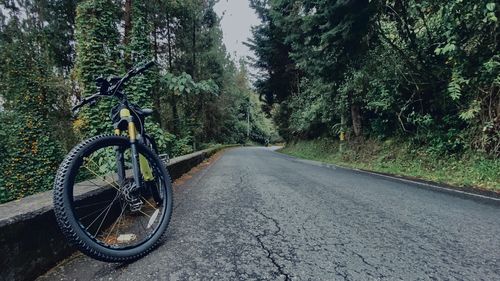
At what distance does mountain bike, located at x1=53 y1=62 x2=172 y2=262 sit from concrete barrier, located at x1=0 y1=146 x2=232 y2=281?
0.18 metres

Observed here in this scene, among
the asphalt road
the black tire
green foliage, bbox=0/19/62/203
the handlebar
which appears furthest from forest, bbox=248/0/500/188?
green foliage, bbox=0/19/62/203

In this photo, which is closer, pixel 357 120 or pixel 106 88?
pixel 106 88

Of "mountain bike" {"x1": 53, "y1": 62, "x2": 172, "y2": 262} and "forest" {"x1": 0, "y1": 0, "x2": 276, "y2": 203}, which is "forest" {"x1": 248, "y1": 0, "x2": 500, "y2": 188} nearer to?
"forest" {"x1": 0, "y1": 0, "x2": 276, "y2": 203}

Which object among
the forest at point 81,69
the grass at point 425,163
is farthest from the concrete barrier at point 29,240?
the grass at point 425,163

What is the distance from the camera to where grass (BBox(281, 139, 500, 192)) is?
6.16m

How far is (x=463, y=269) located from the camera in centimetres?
194

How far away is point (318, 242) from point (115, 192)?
1.96 meters

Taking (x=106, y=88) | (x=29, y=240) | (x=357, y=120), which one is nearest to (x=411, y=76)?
(x=357, y=120)

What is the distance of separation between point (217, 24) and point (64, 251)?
78.6ft

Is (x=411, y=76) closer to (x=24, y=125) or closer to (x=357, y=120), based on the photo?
(x=357, y=120)

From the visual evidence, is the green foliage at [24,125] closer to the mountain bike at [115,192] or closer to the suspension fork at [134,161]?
the mountain bike at [115,192]

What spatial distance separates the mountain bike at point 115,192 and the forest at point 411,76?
6.30 meters

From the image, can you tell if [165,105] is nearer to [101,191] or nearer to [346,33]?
[346,33]

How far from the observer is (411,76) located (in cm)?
846
